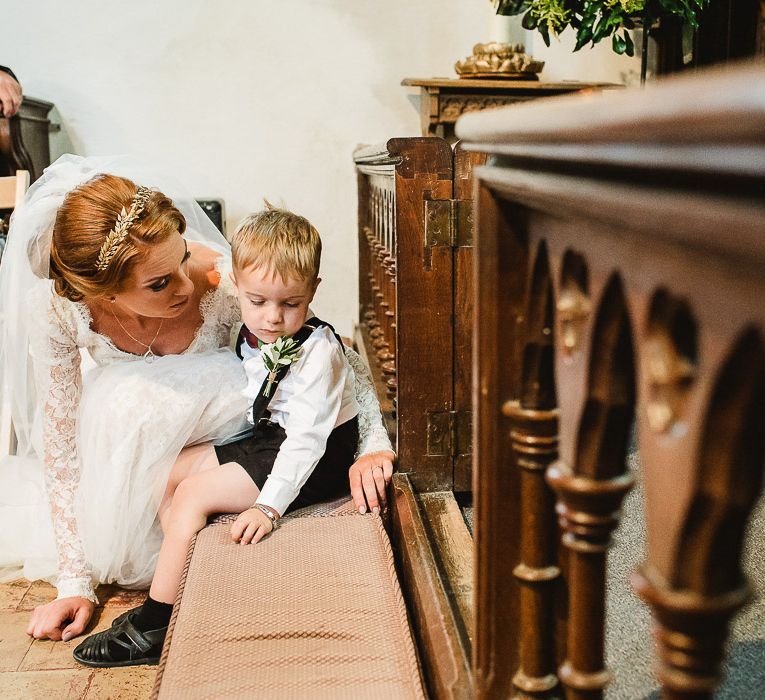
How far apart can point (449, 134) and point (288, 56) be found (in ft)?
2.74

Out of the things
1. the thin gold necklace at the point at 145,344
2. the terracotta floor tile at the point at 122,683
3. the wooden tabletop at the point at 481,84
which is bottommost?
the terracotta floor tile at the point at 122,683

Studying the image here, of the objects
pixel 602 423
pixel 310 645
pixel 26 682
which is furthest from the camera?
pixel 26 682

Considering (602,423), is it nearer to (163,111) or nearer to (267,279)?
(267,279)

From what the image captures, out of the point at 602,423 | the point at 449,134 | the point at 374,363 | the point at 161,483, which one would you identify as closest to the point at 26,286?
the point at 161,483

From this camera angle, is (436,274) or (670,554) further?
(436,274)

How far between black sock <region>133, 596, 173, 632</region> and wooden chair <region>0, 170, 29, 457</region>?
0.87 meters

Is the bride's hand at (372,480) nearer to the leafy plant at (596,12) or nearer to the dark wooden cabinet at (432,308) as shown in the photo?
the dark wooden cabinet at (432,308)

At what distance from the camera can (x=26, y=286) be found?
213 centimetres

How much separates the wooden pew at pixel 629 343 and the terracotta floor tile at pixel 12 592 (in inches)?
63.3

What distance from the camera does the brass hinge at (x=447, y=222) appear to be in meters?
1.78

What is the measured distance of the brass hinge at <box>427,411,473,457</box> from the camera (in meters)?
1.88

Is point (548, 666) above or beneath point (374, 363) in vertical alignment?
above

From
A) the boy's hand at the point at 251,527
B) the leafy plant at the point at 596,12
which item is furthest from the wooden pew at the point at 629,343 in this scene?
the leafy plant at the point at 596,12

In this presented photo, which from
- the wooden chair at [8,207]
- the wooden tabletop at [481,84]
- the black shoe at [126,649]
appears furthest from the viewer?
the wooden tabletop at [481,84]
